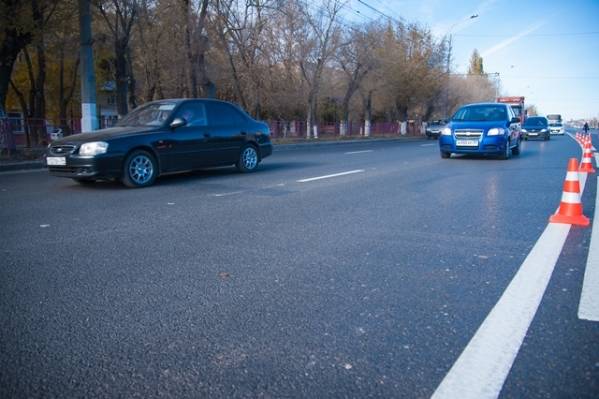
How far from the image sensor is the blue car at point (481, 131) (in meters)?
12.3

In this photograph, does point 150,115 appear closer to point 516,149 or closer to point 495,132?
point 495,132

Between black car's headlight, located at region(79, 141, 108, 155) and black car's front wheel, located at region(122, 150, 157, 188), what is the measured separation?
0.44m

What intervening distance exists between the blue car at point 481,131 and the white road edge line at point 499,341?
956 cm

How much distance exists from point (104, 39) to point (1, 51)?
8.79m

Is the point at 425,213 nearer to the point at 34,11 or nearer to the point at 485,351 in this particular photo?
the point at 485,351

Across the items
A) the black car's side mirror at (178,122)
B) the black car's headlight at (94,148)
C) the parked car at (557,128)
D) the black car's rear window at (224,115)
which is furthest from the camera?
the parked car at (557,128)

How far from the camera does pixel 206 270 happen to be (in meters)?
3.44

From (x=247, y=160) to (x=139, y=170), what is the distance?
9.08 ft

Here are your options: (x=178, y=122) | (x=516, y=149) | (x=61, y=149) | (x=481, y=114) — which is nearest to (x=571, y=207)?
(x=178, y=122)

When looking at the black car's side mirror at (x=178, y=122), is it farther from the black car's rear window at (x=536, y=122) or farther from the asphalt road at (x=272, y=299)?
the black car's rear window at (x=536, y=122)

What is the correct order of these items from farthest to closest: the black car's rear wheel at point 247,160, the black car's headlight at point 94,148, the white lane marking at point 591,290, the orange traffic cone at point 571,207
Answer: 1. the black car's rear wheel at point 247,160
2. the black car's headlight at point 94,148
3. the orange traffic cone at point 571,207
4. the white lane marking at point 591,290

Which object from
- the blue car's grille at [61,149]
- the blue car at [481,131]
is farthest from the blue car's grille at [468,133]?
the blue car's grille at [61,149]

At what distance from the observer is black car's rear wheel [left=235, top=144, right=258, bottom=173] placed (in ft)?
31.9

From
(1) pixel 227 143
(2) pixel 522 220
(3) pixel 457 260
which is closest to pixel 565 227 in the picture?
(2) pixel 522 220
